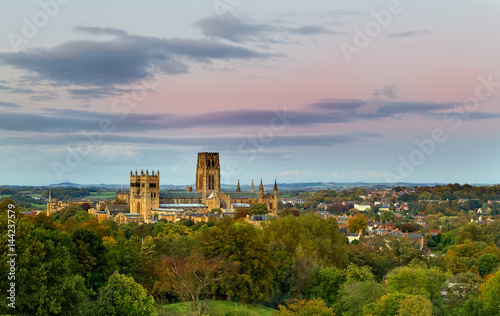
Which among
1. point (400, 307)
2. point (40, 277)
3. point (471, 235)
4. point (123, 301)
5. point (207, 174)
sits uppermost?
point (207, 174)

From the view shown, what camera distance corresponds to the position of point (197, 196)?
170000mm

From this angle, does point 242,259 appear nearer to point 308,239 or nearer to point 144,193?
point 308,239

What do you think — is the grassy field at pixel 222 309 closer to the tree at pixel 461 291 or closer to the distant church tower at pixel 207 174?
the tree at pixel 461 291

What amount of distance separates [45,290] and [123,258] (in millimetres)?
16340

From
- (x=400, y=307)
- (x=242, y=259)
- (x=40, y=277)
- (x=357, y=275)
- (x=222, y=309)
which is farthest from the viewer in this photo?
(x=357, y=275)

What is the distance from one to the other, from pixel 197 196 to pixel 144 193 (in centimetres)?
2154

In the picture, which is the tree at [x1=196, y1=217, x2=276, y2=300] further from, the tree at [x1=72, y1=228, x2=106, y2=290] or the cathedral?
the cathedral

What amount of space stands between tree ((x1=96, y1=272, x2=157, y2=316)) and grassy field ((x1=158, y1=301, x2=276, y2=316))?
263 cm

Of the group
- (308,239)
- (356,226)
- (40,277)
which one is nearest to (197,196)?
(356,226)

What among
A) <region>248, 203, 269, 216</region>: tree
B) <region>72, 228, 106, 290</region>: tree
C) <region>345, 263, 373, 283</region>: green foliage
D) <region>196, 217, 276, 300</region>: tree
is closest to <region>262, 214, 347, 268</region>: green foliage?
<region>345, 263, 373, 283</region>: green foliage

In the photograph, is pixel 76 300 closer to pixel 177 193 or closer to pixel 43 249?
pixel 43 249

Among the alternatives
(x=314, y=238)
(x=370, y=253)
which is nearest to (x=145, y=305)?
(x=314, y=238)

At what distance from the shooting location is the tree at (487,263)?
219 feet

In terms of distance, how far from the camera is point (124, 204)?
164 metres
